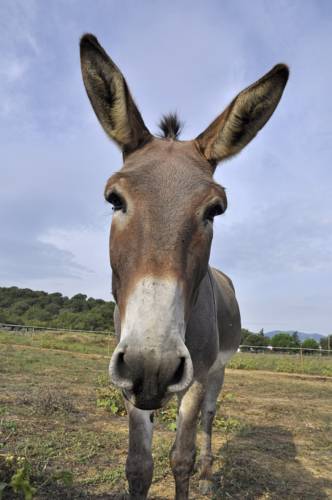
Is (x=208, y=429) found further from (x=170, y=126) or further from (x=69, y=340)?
(x=69, y=340)

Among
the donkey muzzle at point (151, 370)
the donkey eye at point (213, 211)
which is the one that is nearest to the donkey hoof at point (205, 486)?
the donkey muzzle at point (151, 370)

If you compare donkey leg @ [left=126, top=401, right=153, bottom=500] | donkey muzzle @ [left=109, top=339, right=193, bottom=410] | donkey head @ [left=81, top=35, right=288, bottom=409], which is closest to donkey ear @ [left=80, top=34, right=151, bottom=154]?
donkey head @ [left=81, top=35, right=288, bottom=409]

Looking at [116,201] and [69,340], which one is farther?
[69,340]

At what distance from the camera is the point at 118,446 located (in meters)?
5.28

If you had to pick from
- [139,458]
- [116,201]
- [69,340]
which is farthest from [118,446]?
[69,340]

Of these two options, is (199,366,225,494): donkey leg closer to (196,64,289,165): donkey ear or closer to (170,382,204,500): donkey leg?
(170,382,204,500): donkey leg

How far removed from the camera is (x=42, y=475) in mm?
3873

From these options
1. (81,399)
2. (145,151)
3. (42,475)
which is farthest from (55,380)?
(145,151)

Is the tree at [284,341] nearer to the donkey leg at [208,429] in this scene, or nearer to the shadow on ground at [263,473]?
the shadow on ground at [263,473]

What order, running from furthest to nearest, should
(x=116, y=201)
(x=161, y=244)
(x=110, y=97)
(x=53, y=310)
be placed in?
1. (x=53, y=310)
2. (x=110, y=97)
3. (x=116, y=201)
4. (x=161, y=244)

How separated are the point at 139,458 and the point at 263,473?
2.62 metres

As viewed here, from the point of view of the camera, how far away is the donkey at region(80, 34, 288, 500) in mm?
1852

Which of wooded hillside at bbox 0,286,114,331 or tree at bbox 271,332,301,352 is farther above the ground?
wooded hillside at bbox 0,286,114,331

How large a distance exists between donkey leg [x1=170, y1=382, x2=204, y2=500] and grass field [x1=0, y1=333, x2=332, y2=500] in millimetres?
855
